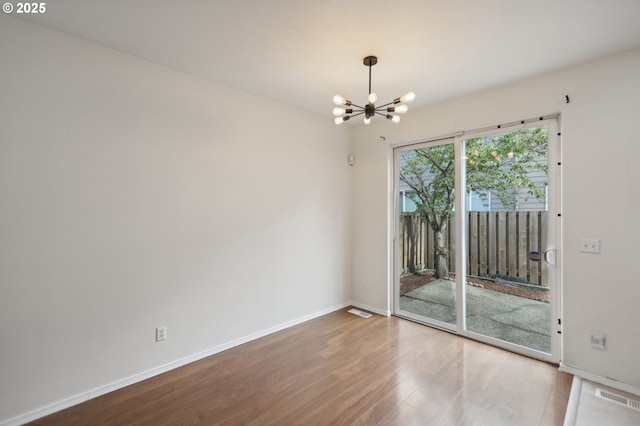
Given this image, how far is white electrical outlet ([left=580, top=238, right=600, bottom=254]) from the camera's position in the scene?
2.44 m

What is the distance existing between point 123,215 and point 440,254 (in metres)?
3.51

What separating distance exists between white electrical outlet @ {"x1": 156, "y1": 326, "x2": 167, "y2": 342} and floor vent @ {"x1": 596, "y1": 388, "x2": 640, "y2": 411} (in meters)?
3.69

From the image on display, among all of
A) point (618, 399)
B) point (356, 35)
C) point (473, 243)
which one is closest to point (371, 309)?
point (473, 243)

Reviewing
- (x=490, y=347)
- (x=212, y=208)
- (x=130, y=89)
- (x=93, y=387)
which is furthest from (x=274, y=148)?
(x=490, y=347)

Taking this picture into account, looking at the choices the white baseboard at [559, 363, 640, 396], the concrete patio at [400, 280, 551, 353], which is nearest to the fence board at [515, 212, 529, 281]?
the concrete patio at [400, 280, 551, 353]

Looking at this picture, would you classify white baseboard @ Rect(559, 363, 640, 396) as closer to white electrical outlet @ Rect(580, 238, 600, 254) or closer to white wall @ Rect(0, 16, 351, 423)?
white electrical outlet @ Rect(580, 238, 600, 254)

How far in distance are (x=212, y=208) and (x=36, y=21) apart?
184 cm

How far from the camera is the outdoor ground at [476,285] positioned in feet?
9.55

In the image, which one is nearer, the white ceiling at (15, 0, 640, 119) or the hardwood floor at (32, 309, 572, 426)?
the white ceiling at (15, 0, 640, 119)

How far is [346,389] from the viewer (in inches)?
91.4

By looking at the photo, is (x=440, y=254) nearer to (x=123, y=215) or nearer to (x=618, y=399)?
(x=618, y=399)

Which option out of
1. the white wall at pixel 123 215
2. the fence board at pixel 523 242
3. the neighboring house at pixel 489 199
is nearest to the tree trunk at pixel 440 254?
the neighboring house at pixel 489 199

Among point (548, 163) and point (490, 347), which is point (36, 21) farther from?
point (490, 347)

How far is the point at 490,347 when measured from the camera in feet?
9.90
